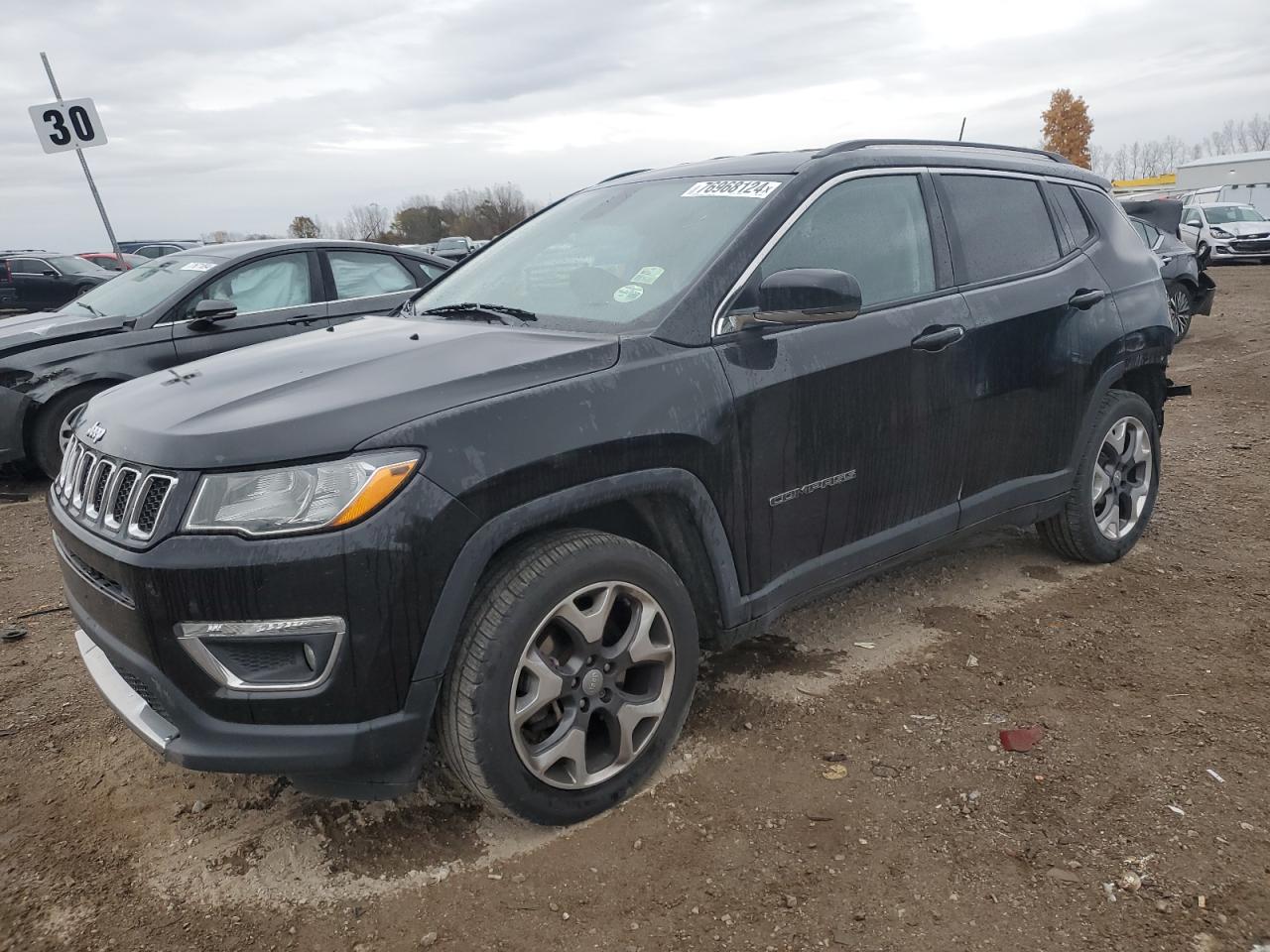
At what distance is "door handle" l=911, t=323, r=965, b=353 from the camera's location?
323cm

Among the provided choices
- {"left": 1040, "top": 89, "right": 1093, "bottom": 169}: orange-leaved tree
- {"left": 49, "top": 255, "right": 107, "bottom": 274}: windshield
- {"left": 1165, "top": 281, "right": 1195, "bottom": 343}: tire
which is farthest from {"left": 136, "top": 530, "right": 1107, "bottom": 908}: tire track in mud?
{"left": 1040, "top": 89, "right": 1093, "bottom": 169}: orange-leaved tree

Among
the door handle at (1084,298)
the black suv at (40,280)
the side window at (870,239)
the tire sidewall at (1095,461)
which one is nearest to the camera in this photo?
the side window at (870,239)

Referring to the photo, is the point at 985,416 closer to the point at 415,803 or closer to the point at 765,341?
the point at 765,341

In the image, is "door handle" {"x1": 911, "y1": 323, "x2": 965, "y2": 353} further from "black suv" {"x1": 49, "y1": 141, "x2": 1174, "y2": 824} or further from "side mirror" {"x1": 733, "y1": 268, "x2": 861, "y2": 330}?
"side mirror" {"x1": 733, "y1": 268, "x2": 861, "y2": 330}

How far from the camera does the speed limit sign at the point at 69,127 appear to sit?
9.75 meters

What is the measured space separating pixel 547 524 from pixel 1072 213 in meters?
2.98

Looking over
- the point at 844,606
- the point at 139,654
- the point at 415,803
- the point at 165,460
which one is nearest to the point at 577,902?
the point at 415,803

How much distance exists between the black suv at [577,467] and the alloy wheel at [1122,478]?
0.31m

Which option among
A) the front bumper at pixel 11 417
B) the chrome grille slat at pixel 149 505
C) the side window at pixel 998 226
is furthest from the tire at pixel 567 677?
the front bumper at pixel 11 417

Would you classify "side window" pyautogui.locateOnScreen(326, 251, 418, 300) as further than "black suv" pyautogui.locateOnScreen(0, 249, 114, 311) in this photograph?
No

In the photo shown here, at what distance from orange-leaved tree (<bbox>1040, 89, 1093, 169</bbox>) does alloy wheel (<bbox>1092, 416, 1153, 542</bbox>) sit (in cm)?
8029

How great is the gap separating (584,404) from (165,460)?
1010 mm

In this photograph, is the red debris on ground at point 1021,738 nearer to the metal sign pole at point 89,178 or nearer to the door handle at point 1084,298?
the door handle at point 1084,298

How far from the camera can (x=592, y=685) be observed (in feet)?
8.21
